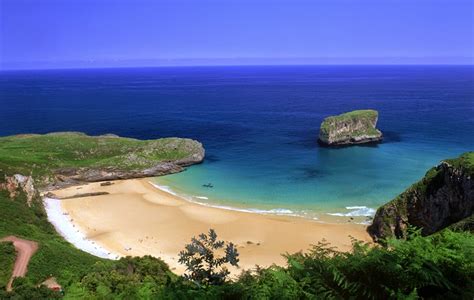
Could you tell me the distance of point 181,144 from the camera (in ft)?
266

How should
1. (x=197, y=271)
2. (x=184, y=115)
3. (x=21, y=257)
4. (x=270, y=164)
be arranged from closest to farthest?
(x=197, y=271) < (x=21, y=257) < (x=270, y=164) < (x=184, y=115)

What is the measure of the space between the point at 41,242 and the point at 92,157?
41.4 metres

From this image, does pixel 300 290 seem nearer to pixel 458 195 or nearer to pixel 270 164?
pixel 458 195

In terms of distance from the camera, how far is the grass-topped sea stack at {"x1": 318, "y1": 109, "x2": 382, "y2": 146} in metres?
89.5

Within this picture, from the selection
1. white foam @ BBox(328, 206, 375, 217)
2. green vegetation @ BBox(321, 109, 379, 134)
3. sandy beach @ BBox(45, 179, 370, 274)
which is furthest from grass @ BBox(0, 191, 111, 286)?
green vegetation @ BBox(321, 109, 379, 134)

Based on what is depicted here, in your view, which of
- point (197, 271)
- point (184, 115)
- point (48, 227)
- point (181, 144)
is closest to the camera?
point (197, 271)

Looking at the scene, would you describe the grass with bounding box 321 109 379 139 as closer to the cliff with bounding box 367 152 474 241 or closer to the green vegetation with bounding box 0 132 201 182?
the green vegetation with bounding box 0 132 201 182

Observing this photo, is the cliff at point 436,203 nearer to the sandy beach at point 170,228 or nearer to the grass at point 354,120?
the sandy beach at point 170,228

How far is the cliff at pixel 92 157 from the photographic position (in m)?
68.8

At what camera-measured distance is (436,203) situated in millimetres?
39000

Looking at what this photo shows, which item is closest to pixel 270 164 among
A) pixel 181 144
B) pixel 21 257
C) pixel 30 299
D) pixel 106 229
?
pixel 181 144

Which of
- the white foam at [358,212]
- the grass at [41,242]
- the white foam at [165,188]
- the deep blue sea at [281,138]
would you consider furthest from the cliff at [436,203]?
the white foam at [165,188]

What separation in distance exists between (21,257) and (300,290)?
31.9 metres

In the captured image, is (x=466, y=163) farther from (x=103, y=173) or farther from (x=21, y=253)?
(x=103, y=173)
